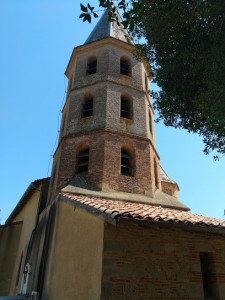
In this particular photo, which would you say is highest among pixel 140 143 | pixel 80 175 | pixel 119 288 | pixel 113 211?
pixel 140 143

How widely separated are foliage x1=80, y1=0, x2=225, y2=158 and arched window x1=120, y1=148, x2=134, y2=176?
2.79 meters

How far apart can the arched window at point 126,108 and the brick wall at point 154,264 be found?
6.62m

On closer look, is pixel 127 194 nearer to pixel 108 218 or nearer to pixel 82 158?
pixel 82 158

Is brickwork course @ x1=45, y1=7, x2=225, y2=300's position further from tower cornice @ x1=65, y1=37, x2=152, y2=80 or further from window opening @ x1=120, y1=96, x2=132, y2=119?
window opening @ x1=120, y1=96, x2=132, y2=119

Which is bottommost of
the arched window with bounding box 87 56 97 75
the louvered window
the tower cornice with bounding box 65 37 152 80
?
the louvered window

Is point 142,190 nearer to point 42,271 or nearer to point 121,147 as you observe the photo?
point 121,147

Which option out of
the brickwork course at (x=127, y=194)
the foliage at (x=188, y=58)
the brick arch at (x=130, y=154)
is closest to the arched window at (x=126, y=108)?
the brickwork course at (x=127, y=194)

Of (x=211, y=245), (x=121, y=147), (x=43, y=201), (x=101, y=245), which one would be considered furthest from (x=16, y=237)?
(x=211, y=245)

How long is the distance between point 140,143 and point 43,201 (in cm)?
497

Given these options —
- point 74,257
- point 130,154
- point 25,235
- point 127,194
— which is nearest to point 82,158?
point 130,154

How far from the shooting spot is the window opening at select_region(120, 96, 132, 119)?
11642 millimetres

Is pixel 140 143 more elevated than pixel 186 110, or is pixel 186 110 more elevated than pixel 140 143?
pixel 140 143

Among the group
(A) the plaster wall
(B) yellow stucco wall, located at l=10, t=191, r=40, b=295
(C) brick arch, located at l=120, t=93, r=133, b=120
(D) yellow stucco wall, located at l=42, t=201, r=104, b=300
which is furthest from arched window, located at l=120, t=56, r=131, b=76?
(A) the plaster wall

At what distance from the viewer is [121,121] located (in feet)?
35.6
